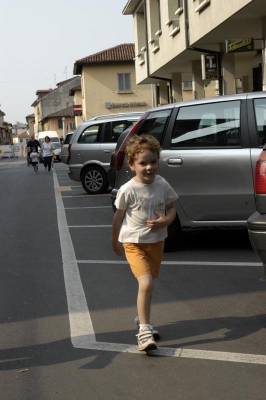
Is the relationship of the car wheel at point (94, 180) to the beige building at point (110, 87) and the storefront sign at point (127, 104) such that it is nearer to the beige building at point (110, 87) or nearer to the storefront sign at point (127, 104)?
the beige building at point (110, 87)

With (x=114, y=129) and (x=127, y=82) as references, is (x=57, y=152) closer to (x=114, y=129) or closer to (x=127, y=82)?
(x=127, y=82)

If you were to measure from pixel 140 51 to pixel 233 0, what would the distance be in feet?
61.1

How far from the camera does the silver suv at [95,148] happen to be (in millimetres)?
19641

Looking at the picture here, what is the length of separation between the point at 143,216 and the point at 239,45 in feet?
50.0

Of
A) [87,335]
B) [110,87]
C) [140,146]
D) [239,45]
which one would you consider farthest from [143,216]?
[110,87]

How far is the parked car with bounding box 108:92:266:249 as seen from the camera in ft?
28.7

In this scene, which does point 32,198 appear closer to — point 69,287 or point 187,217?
point 187,217

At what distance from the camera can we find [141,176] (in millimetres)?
5336

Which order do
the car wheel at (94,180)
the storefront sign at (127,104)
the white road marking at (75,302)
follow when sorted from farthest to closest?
the storefront sign at (127,104) < the car wheel at (94,180) < the white road marking at (75,302)

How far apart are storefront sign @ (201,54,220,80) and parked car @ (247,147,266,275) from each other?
56.9 ft

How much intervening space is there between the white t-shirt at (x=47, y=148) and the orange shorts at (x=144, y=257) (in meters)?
29.3

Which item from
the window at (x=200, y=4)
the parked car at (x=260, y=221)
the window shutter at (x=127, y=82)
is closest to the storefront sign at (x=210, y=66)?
the window at (x=200, y=4)

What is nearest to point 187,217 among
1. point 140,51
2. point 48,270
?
point 48,270

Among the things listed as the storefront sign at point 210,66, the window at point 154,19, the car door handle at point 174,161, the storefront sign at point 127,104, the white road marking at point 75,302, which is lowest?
the white road marking at point 75,302
